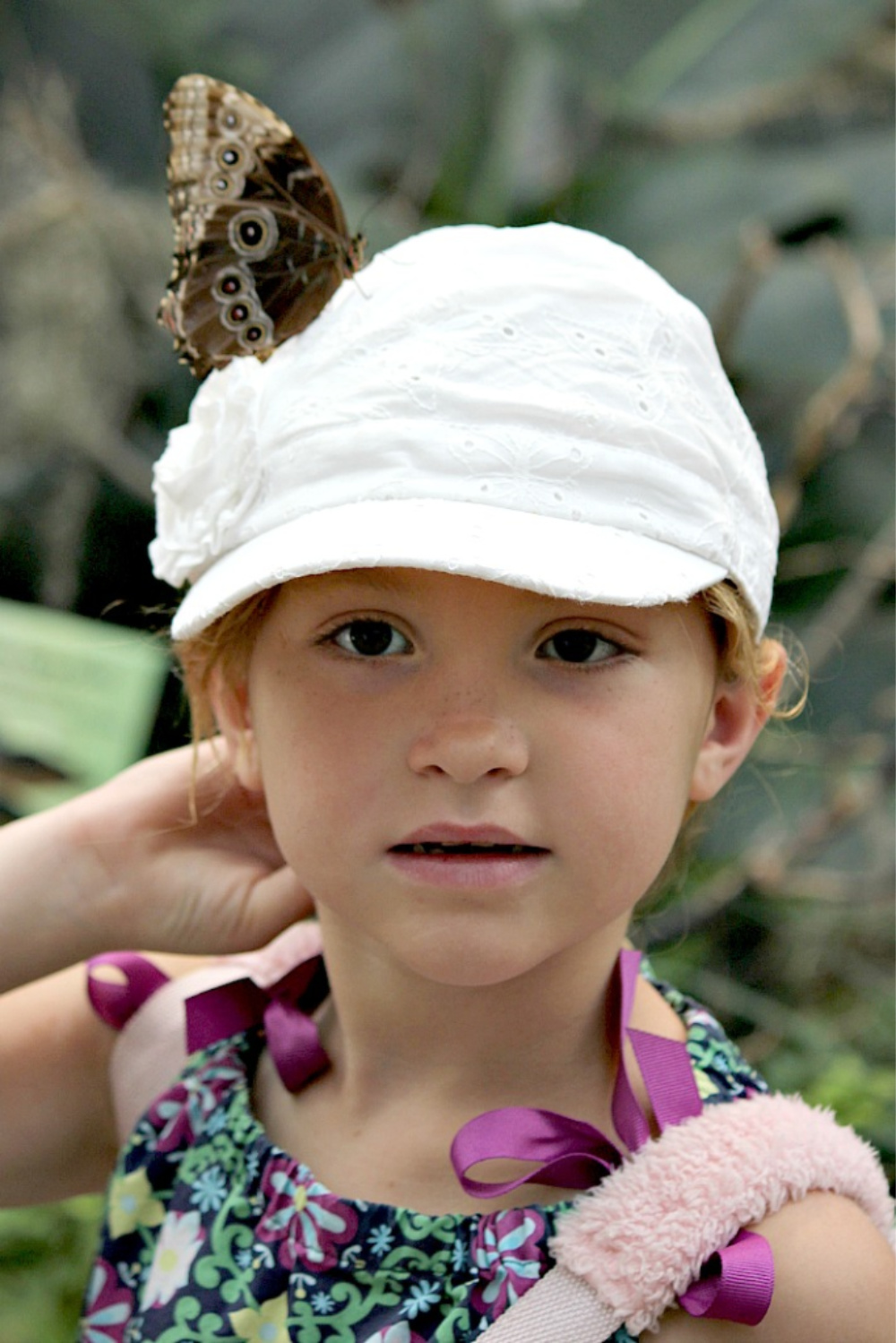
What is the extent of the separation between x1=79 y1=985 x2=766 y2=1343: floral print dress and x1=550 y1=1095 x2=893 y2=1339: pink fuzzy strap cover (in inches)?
1.6

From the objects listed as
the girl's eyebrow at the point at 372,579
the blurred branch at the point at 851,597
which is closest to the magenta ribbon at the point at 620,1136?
the girl's eyebrow at the point at 372,579

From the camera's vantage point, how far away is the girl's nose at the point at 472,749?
82 cm

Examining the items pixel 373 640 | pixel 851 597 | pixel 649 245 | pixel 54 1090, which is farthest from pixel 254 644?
pixel 649 245

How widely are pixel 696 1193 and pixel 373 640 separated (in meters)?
0.39

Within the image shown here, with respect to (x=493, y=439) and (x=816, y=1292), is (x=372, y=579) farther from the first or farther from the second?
(x=816, y=1292)

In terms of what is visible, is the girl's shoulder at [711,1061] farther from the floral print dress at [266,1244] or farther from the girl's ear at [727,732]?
the girl's ear at [727,732]

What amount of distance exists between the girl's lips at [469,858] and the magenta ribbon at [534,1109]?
0.55 ft

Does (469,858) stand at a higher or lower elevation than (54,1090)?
higher

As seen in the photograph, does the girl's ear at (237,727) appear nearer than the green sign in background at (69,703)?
Yes

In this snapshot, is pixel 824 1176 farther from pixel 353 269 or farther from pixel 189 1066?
pixel 353 269

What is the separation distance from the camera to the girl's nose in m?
0.82

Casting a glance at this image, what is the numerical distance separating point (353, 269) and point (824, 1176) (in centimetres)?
66

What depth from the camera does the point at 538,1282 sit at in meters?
0.86

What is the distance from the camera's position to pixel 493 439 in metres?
0.85
